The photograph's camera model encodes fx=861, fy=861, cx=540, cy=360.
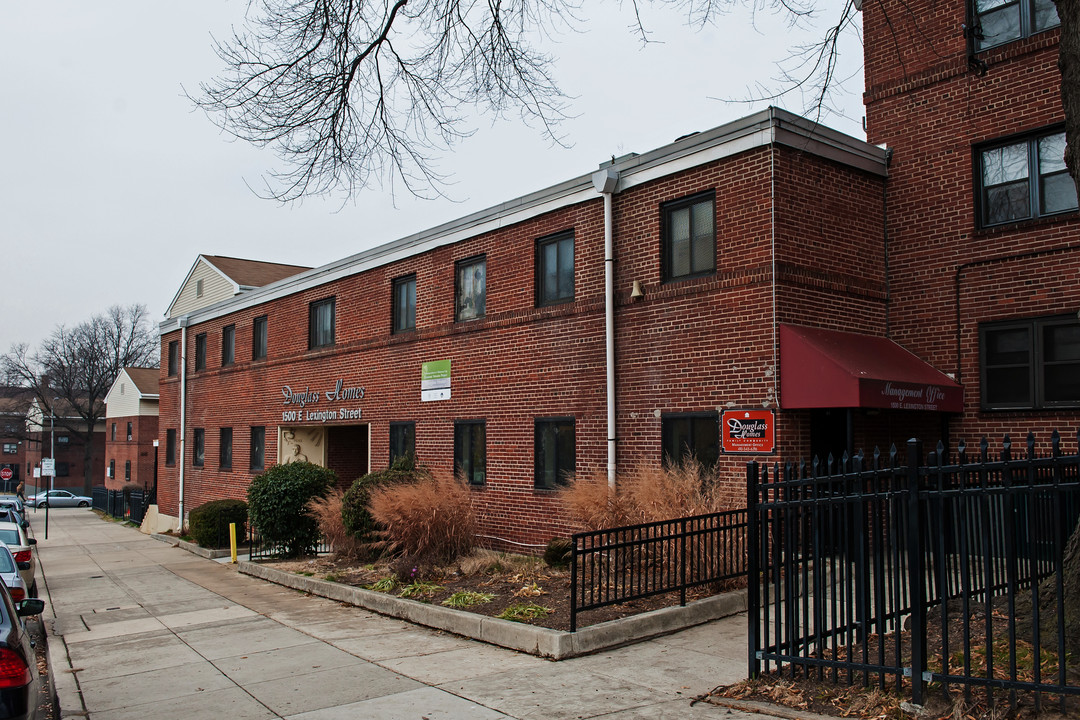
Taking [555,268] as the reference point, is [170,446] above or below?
below

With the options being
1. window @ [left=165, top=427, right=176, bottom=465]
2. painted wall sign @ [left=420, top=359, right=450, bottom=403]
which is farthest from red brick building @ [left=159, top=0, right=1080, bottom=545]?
window @ [left=165, top=427, right=176, bottom=465]

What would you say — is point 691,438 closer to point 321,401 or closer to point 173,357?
point 321,401

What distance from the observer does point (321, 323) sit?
22.5 metres

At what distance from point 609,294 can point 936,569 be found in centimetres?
845

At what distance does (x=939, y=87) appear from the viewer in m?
12.8

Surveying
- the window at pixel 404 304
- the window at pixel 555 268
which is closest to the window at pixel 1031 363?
the window at pixel 555 268

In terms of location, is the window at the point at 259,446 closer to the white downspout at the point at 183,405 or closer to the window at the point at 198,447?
the window at the point at 198,447

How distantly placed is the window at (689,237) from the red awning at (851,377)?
1.85 meters

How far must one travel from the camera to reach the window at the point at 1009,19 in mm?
11820

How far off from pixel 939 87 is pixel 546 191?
6390 mm

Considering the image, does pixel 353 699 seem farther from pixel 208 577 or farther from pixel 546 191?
pixel 208 577

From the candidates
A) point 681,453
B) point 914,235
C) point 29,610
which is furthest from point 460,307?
point 29,610

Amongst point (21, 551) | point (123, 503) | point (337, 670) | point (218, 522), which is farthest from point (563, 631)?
point (123, 503)

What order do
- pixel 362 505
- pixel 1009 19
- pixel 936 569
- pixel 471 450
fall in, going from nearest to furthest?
pixel 936 569
pixel 1009 19
pixel 362 505
pixel 471 450
